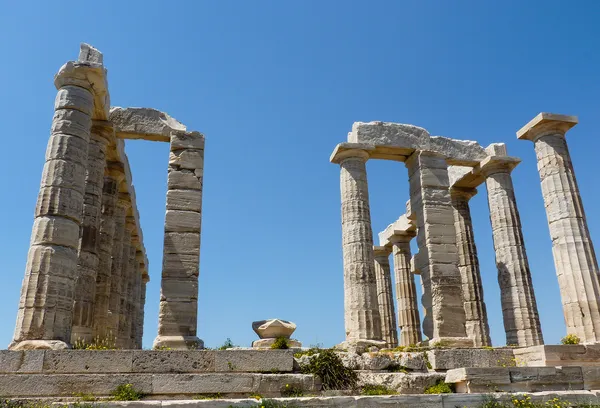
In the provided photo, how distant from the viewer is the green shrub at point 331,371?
1270 centimetres

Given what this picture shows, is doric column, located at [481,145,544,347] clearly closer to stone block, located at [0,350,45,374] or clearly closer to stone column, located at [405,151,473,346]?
stone column, located at [405,151,473,346]

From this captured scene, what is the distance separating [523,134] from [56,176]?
17703mm

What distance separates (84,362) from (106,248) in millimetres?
9719

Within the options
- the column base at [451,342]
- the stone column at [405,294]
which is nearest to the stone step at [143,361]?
the column base at [451,342]

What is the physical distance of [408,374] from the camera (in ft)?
43.0

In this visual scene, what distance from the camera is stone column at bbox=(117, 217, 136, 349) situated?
26.2 meters

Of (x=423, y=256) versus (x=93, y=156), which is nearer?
(x=93, y=156)

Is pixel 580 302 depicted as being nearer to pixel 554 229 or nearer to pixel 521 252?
pixel 554 229

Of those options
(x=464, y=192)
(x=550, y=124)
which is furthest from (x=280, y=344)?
(x=464, y=192)

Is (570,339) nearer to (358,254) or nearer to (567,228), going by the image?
(567,228)

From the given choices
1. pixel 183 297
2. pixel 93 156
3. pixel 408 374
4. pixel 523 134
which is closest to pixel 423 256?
pixel 523 134

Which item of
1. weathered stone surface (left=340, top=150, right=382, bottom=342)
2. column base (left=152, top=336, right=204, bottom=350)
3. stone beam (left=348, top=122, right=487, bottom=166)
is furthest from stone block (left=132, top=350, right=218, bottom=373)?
stone beam (left=348, top=122, right=487, bottom=166)

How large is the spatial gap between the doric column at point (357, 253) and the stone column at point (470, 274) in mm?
5922

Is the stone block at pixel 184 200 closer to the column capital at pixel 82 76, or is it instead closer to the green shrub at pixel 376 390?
the column capital at pixel 82 76
